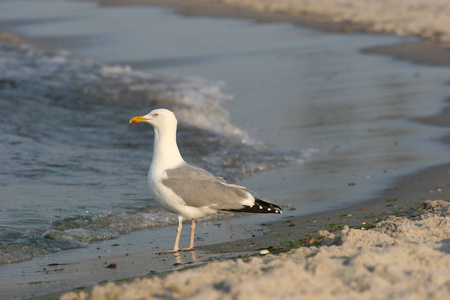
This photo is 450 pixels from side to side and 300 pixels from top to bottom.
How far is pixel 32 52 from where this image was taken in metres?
23.8

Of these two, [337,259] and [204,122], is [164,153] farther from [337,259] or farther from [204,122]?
[204,122]

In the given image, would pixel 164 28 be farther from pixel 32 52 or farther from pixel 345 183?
pixel 345 183

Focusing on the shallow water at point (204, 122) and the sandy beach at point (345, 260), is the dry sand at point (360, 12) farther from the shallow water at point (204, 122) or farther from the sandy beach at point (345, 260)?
the sandy beach at point (345, 260)

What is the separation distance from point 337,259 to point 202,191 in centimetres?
225

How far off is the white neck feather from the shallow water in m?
1.20

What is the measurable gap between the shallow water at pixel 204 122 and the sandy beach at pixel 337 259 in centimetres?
78

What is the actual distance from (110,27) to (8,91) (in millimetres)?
11989

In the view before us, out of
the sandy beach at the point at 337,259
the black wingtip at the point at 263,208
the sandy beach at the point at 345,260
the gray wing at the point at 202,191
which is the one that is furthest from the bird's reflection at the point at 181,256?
the black wingtip at the point at 263,208

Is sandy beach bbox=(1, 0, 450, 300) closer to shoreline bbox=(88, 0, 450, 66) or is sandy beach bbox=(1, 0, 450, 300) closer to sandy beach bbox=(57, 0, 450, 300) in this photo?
sandy beach bbox=(57, 0, 450, 300)

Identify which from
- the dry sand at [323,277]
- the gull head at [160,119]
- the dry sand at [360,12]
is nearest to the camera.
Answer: the dry sand at [323,277]

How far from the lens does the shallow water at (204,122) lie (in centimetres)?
889

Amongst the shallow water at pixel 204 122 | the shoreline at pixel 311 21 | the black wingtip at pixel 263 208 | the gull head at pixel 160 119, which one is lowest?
→ the shallow water at pixel 204 122

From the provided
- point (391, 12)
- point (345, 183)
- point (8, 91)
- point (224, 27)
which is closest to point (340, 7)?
point (391, 12)

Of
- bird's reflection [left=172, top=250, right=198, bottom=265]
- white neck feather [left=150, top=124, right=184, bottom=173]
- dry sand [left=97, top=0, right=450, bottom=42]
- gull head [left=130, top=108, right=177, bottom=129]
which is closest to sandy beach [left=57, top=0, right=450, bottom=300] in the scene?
bird's reflection [left=172, top=250, right=198, bottom=265]
